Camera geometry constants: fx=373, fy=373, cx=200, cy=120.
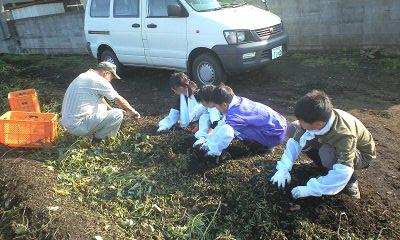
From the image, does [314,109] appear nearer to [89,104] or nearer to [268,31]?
[89,104]

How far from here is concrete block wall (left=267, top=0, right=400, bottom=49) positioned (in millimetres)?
7293

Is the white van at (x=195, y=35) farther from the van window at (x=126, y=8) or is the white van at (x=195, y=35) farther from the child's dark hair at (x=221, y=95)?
the child's dark hair at (x=221, y=95)

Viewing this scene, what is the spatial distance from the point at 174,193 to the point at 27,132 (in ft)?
7.11

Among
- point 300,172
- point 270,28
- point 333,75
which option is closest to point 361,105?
point 333,75

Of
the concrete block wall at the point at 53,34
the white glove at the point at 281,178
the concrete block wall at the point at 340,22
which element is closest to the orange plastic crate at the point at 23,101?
the white glove at the point at 281,178

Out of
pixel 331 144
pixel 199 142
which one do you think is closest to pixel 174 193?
pixel 199 142

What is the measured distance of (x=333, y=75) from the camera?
668 cm

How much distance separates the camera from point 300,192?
3.07 meters

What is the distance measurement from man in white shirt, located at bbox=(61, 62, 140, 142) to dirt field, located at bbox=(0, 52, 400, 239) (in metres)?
0.24

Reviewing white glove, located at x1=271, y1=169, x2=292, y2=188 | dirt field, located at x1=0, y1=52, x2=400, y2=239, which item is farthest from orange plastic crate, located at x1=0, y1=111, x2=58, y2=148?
white glove, located at x1=271, y1=169, x2=292, y2=188

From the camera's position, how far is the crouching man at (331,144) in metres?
2.84

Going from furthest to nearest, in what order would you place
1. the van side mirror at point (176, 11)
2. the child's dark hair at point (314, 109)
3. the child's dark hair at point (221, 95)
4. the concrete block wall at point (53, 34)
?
the concrete block wall at point (53, 34)
the van side mirror at point (176, 11)
the child's dark hair at point (221, 95)
the child's dark hair at point (314, 109)

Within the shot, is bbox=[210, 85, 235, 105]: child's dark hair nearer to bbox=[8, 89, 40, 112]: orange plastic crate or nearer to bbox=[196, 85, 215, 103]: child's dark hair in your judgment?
bbox=[196, 85, 215, 103]: child's dark hair

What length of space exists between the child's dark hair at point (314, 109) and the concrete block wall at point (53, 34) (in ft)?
32.8
